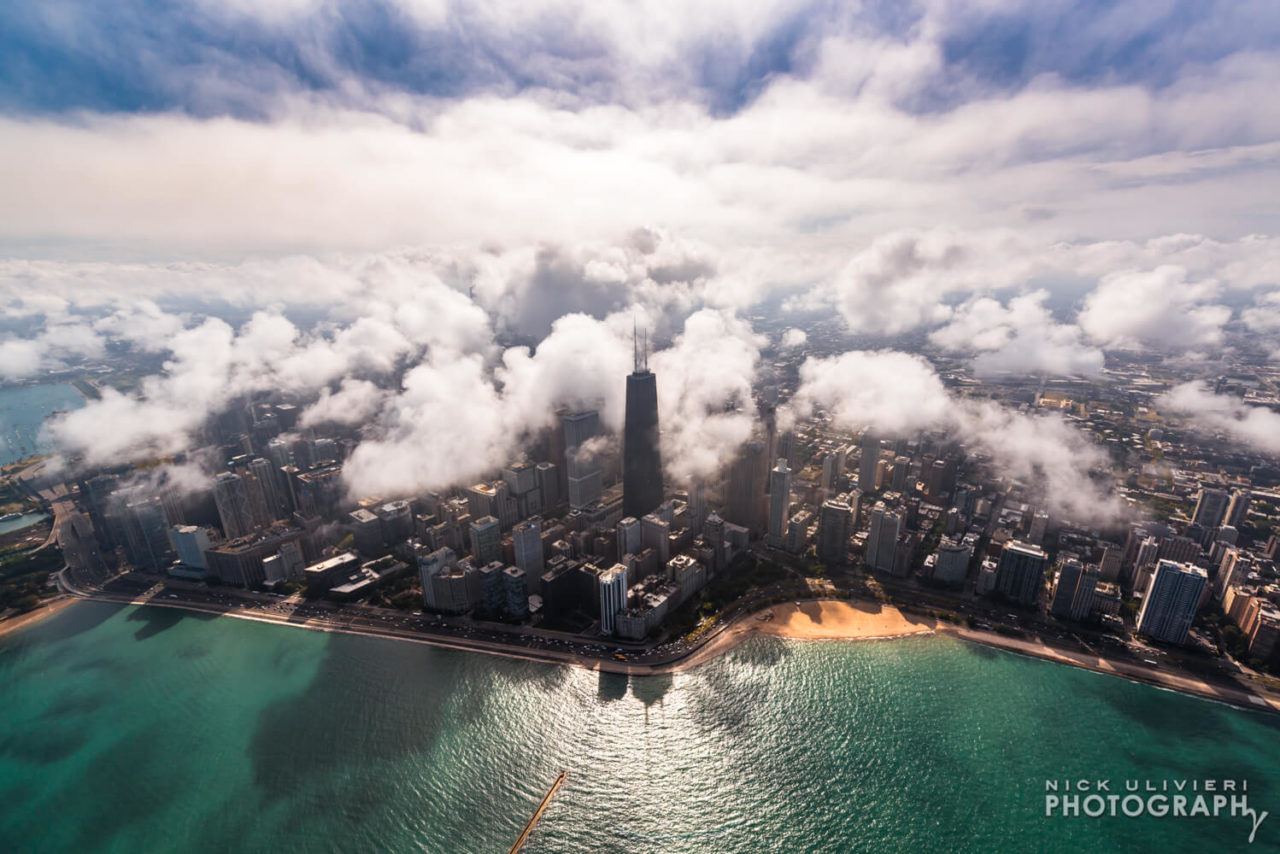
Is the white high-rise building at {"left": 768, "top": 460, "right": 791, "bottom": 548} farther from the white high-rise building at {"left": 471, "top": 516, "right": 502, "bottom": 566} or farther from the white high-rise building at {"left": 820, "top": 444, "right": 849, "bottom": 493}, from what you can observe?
the white high-rise building at {"left": 471, "top": 516, "right": 502, "bottom": 566}

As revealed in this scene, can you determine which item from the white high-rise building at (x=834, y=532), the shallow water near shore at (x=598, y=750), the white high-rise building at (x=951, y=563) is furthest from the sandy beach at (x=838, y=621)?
the white high-rise building at (x=834, y=532)

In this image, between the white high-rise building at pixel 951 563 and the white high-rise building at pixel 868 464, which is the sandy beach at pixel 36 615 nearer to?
the white high-rise building at pixel 951 563

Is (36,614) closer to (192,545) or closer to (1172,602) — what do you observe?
(192,545)

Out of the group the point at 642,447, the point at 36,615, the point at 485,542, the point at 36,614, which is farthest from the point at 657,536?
the point at 36,614

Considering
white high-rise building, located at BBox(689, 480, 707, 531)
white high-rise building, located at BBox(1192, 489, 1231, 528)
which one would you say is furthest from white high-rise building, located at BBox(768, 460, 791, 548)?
white high-rise building, located at BBox(1192, 489, 1231, 528)

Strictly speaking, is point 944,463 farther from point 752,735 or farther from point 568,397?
point 568,397

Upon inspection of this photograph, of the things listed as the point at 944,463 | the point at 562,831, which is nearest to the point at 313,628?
the point at 562,831
